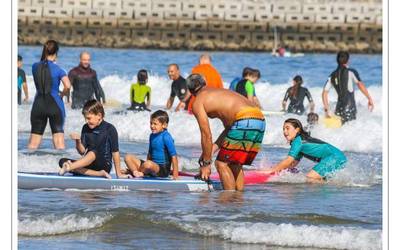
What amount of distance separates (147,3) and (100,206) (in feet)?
150

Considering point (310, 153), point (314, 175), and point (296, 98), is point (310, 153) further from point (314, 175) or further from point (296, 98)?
point (296, 98)

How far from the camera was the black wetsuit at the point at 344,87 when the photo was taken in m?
19.6

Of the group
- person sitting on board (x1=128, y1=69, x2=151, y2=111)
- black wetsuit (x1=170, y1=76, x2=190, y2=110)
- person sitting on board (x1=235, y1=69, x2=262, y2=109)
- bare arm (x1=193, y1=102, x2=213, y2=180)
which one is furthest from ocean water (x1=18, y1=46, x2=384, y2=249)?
person sitting on board (x1=128, y1=69, x2=151, y2=111)

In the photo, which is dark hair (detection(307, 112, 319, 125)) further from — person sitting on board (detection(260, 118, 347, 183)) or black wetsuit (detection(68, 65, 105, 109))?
person sitting on board (detection(260, 118, 347, 183))

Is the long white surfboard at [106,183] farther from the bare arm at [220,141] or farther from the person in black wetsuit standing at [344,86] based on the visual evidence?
the person in black wetsuit standing at [344,86]

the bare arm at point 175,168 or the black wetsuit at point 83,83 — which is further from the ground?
the black wetsuit at point 83,83

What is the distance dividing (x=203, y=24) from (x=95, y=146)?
A: 44.1 m

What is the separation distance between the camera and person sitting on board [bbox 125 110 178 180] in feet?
42.4

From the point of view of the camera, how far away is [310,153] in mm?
13820

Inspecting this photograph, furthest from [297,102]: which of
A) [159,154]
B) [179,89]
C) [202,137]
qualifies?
[202,137]

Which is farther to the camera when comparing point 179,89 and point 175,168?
point 179,89

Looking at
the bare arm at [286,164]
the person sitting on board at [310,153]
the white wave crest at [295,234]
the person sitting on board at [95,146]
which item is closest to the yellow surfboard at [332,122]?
the person sitting on board at [310,153]

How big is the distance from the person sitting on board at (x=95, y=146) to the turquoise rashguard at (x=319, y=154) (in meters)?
2.01

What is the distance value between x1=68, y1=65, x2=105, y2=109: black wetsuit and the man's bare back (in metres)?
6.79
